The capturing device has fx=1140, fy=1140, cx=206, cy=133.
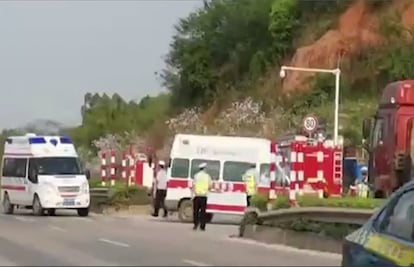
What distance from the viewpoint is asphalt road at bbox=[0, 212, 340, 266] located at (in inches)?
766

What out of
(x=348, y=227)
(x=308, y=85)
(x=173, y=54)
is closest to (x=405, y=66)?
(x=308, y=85)

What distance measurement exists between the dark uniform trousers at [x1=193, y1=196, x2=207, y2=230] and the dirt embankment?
131 feet

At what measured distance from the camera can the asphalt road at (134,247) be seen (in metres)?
19.5

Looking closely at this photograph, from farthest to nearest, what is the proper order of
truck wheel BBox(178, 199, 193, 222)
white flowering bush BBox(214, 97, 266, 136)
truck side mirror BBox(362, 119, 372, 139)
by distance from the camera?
white flowering bush BBox(214, 97, 266, 136), truck wheel BBox(178, 199, 193, 222), truck side mirror BBox(362, 119, 372, 139)

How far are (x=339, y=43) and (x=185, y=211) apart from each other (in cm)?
3689

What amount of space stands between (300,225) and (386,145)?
Result: 119 inches

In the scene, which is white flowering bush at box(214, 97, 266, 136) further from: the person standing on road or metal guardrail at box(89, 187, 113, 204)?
the person standing on road

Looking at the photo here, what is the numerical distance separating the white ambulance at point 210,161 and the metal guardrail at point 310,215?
832 centimetres

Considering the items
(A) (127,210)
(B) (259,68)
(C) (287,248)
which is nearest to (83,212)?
(A) (127,210)

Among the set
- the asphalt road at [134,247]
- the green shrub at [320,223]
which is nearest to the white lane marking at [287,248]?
the asphalt road at [134,247]

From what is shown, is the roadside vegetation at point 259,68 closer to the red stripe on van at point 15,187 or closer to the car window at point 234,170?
the red stripe on van at point 15,187

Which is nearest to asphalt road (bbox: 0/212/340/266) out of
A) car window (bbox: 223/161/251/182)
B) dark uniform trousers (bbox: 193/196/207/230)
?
dark uniform trousers (bbox: 193/196/207/230)

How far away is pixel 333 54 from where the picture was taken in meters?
69.8

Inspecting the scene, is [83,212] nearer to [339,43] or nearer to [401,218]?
[401,218]
